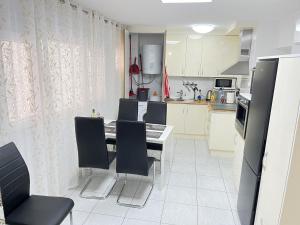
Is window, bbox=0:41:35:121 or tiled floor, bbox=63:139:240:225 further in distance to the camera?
tiled floor, bbox=63:139:240:225

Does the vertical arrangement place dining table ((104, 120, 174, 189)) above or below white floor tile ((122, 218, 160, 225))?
above

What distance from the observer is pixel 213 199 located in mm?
2891

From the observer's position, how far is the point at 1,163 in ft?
5.66

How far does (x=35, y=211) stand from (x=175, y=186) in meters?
1.88

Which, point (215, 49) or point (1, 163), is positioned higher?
point (215, 49)

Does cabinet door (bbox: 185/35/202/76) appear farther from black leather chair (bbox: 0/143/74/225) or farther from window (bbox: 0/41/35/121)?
black leather chair (bbox: 0/143/74/225)

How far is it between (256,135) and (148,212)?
1.44 metres

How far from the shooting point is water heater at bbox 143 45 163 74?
5.19m

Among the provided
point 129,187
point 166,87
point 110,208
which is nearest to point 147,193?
point 129,187

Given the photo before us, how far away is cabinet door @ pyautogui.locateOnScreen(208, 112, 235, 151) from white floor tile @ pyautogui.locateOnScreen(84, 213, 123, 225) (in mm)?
2358

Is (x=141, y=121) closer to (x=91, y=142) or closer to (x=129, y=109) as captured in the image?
(x=91, y=142)

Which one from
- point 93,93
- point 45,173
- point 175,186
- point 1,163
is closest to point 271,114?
point 175,186

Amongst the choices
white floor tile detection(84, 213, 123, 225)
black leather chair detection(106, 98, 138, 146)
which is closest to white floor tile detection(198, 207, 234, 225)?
white floor tile detection(84, 213, 123, 225)

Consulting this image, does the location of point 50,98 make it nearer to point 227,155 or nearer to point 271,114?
point 271,114
